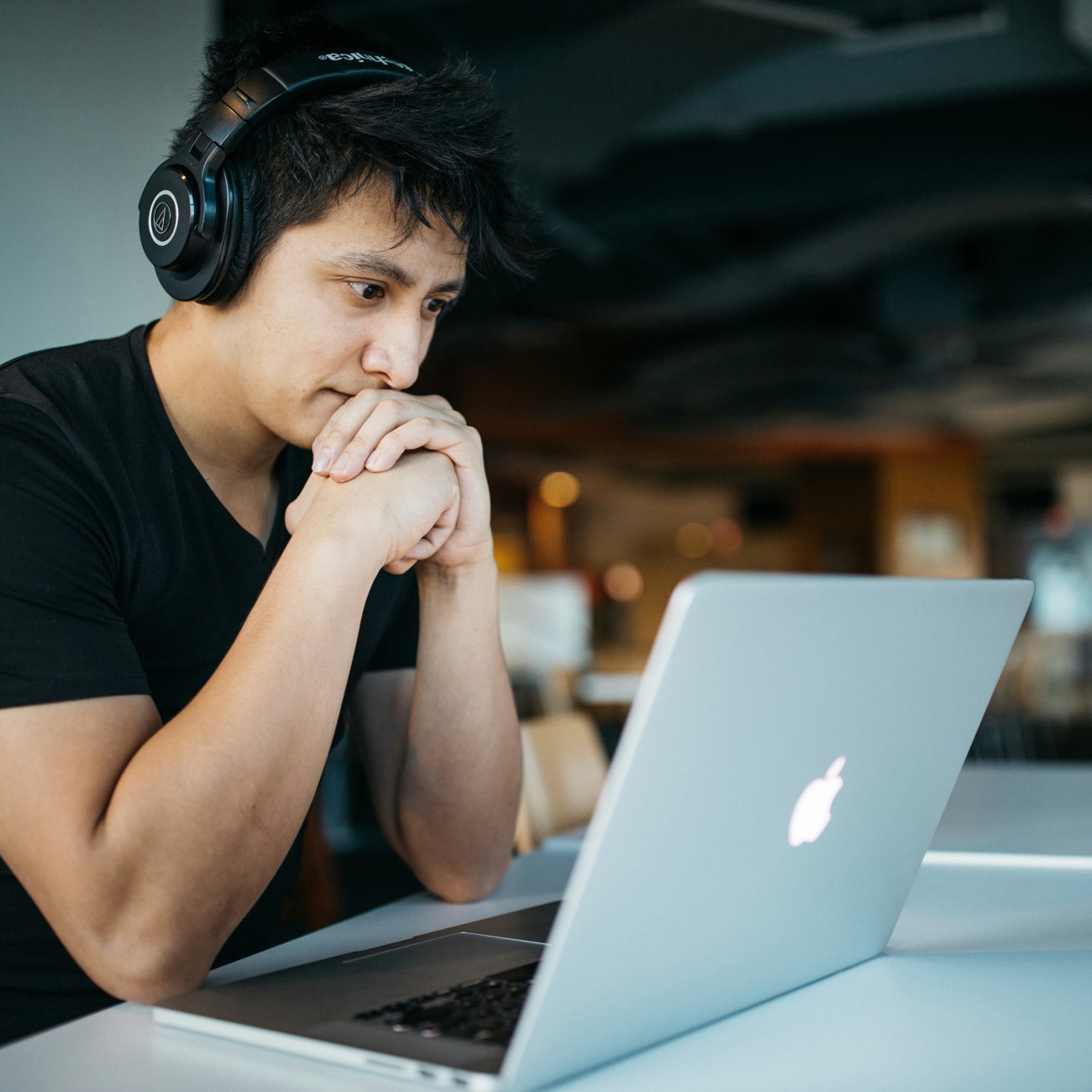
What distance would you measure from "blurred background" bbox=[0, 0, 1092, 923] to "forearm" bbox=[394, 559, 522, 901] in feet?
1.76

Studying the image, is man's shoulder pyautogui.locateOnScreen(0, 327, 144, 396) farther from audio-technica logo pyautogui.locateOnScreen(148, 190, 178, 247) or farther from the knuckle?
the knuckle

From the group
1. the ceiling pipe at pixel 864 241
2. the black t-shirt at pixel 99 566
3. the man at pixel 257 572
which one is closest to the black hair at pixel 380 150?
the man at pixel 257 572

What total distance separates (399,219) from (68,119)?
2.77 ft

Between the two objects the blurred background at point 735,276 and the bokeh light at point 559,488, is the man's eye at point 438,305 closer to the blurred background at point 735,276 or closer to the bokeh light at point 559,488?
the blurred background at point 735,276

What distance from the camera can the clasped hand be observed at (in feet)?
3.32

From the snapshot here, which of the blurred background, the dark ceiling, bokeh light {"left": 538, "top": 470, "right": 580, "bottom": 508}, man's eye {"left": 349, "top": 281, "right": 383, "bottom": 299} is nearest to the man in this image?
man's eye {"left": 349, "top": 281, "right": 383, "bottom": 299}

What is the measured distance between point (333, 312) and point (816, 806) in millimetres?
639

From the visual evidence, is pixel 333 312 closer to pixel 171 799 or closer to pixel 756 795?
pixel 171 799

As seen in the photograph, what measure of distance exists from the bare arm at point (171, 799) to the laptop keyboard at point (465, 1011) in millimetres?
160

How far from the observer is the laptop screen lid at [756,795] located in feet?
1.87

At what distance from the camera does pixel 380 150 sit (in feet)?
3.51

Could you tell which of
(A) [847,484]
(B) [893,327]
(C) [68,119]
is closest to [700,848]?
(C) [68,119]

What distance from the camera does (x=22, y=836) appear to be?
81 cm

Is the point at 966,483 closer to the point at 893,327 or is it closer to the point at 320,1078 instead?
the point at 893,327
